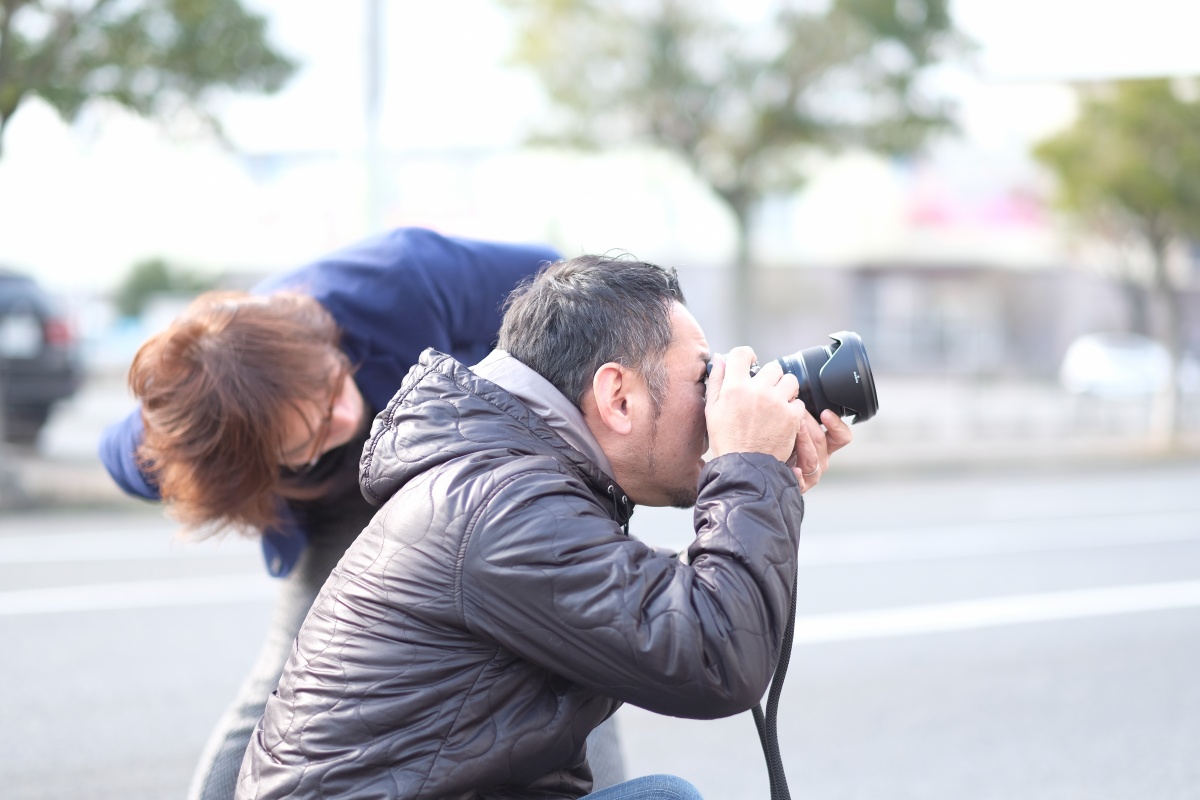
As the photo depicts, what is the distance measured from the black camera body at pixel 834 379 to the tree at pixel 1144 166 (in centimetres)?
1277

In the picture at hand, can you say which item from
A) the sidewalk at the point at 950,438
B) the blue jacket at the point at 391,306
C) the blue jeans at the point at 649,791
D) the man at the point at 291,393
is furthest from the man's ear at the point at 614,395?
the sidewalk at the point at 950,438

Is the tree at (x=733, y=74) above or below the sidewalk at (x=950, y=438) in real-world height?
above

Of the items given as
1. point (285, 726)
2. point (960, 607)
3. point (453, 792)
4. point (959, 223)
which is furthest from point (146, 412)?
point (959, 223)

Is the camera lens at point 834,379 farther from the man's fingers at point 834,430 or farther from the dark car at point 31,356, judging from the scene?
the dark car at point 31,356

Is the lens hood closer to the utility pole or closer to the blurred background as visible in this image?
the blurred background

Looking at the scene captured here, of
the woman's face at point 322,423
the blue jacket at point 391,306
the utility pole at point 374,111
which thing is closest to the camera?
the woman's face at point 322,423

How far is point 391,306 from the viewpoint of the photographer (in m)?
2.55

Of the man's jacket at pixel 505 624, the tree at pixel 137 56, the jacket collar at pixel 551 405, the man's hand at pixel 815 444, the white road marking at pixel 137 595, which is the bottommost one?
the white road marking at pixel 137 595

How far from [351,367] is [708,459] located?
1013mm

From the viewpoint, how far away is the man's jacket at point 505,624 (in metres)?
1.46

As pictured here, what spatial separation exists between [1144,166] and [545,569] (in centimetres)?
1343

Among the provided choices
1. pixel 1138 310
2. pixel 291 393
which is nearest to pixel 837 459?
pixel 291 393

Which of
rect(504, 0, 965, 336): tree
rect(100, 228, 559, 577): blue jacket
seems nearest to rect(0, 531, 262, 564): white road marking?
rect(100, 228, 559, 577): blue jacket

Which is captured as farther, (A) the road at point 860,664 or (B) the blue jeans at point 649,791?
(A) the road at point 860,664
